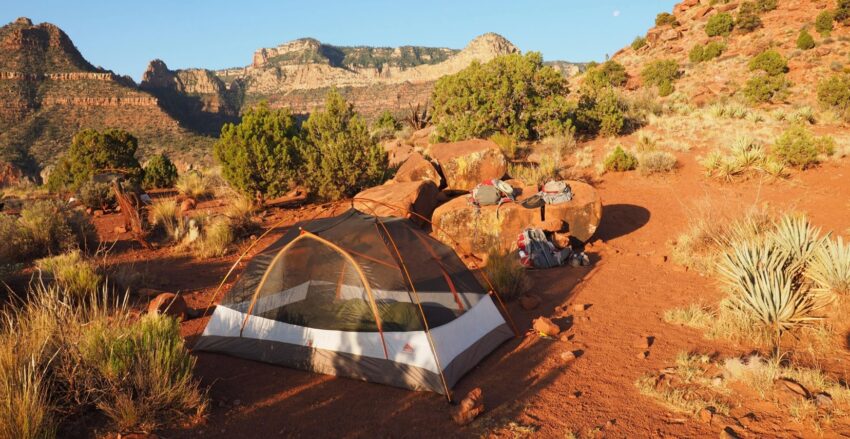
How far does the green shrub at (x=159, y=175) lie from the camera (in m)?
21.1

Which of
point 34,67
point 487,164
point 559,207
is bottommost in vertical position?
point 559,207

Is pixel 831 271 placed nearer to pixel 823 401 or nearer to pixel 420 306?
pixel 823 401

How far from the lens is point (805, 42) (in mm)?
31500

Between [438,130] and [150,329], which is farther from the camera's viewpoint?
[438,130]

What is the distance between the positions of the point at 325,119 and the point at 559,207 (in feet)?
28.2

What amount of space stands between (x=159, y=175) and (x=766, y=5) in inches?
1833

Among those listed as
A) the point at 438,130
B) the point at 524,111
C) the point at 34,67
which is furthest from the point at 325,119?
the point at 34,67

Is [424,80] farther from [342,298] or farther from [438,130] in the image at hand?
[342,298]

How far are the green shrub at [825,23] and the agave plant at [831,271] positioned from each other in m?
36.8

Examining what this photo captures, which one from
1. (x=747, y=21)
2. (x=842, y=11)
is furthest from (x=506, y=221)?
(x=747, y=21)

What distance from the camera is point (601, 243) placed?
397 inches

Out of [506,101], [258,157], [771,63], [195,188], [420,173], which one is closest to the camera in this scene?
[420,173]

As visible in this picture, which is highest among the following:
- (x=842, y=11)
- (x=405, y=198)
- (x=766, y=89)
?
(x=842, y=11)

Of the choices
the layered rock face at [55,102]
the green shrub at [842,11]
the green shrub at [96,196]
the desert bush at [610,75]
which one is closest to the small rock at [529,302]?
the green shrub at [96,196]
